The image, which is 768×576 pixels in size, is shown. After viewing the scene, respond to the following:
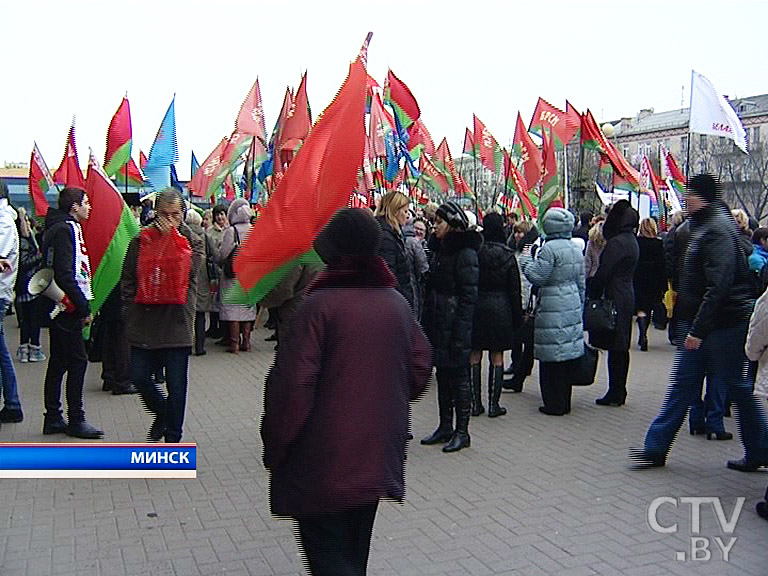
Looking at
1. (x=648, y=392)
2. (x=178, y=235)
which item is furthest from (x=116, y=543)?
(x=648, y=392)

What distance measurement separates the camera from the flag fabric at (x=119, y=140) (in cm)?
1155

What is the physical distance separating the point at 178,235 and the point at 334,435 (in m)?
3.52

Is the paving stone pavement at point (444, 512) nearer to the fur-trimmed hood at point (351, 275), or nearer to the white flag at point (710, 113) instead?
the fur-trimmed hood at point (351, 275)

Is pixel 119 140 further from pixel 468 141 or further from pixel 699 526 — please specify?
pixel 468 141

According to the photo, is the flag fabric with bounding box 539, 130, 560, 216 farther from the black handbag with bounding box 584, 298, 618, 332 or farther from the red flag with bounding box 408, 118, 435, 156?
the black handbag with bounding box 584, 298, 618, 332

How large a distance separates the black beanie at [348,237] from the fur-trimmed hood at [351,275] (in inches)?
0.9

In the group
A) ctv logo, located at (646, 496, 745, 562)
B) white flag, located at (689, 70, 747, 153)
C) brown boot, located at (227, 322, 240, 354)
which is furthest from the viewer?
brown boot, located at (227, 322, 240, 354)

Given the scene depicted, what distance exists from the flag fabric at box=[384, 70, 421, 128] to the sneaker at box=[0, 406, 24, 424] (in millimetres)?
9170

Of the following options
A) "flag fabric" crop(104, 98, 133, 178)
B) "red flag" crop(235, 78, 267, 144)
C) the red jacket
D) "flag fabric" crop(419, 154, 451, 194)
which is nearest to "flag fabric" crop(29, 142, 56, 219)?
"flag fabric" crop(104, 98, 133, 178)

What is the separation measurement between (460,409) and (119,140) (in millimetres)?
7259

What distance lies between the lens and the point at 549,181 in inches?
511

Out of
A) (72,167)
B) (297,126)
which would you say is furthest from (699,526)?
(72,167)

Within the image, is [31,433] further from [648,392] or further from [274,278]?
[648,392]

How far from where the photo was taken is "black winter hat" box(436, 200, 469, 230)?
6.45m
